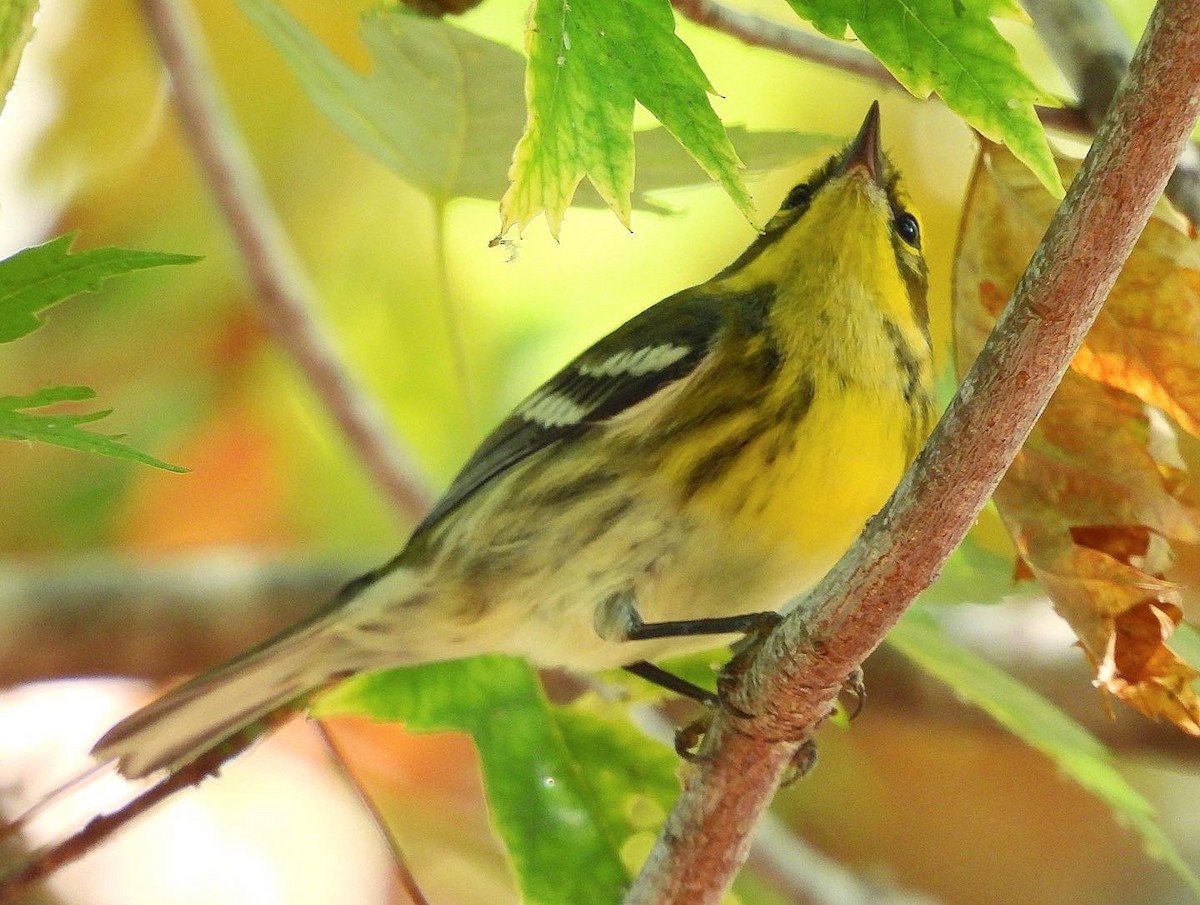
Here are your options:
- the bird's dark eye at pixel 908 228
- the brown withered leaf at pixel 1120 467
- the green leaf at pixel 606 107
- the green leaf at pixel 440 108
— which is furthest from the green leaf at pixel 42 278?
the bird's dark eye at pixel 908 228

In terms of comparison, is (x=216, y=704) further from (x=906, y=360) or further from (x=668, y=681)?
(x=906, y=360)

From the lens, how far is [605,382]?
101 cm

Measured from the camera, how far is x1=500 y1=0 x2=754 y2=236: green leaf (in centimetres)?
50

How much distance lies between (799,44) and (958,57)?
35 cm

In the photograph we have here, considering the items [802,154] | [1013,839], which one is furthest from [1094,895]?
[802,154]

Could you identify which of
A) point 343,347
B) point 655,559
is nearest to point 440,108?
point 655,559

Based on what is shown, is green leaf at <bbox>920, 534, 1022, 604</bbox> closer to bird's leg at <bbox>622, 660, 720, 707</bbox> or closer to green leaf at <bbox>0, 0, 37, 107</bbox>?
bird's leg at <bbox>622, 660, 720, 707</bbox>

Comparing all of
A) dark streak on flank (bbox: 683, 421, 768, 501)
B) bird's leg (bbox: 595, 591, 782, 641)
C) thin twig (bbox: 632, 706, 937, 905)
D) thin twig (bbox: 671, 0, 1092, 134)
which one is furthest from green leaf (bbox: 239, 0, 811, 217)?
thin twig (bbox: 632, 706, 937, 905)

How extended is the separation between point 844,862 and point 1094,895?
0.38 m

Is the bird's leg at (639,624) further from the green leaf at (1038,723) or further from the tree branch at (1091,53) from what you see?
the tree branch at (1091,53)

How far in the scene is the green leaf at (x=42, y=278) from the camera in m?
0.54

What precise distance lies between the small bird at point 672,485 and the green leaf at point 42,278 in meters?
0.45

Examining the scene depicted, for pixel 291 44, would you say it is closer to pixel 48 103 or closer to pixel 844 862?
pixel 48 103

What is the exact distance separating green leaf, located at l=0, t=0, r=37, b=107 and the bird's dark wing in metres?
0.50
